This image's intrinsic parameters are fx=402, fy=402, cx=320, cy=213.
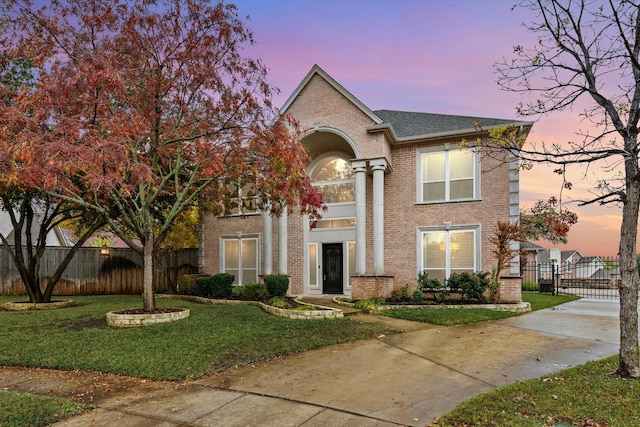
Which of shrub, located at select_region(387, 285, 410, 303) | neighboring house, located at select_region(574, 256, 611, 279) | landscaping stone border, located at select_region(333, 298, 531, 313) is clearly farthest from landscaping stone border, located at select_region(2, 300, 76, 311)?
neighboring house, located at select_region(574, 256, 611, 279)

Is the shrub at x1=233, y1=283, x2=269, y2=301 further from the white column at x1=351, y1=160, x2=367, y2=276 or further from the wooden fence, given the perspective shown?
the wooden fence

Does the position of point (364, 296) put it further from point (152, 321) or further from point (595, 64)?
point (595, 64)

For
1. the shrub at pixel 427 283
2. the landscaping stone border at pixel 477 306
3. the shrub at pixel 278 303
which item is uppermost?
the shrub at pixel 427 283

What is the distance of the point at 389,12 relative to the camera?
10.2 meters

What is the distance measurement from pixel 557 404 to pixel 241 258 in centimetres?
1419

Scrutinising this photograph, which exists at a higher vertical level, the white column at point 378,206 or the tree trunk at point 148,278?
the white column at point 378,206

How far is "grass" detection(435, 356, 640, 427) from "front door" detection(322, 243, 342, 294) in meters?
10.4

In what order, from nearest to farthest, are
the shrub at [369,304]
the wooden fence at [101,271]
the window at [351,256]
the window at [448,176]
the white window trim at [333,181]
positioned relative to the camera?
the shrub at [369,304]
the window at [448,176]
the window at [351,256]
the white window trim at [333,181]
the wooden fence at [101,271]

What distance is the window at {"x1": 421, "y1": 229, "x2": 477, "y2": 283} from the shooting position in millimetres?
13625

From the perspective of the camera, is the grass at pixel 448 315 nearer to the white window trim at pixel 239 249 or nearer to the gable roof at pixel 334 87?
the gable roof at pixel 334 87

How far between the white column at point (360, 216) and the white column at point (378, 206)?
0.37 meters

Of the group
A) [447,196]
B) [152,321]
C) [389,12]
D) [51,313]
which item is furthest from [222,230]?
[389,12]

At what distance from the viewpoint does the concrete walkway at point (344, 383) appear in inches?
173

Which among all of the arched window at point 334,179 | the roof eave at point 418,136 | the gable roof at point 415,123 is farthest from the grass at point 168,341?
the gable roof at point 415,123
